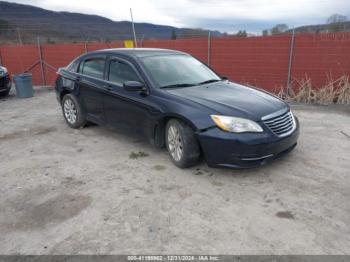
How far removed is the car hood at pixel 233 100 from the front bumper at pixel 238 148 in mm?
251

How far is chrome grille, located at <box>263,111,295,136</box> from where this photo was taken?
12.5 ft

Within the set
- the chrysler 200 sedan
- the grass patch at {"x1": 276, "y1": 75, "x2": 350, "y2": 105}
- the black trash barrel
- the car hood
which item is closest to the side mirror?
the chrysler 200 sedan

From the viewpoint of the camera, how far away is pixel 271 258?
2.55m

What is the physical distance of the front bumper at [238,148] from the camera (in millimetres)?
3611

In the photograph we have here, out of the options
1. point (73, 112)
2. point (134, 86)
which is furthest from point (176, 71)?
point (73, 112)

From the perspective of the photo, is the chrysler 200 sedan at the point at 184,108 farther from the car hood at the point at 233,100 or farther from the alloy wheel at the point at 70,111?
the alloy wheel at the point at 70,111

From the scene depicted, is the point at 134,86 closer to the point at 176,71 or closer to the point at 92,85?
the point at 176,71

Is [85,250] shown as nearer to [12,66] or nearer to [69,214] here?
[69,214]

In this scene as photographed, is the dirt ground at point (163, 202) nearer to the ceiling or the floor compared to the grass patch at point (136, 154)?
nearer to the floor

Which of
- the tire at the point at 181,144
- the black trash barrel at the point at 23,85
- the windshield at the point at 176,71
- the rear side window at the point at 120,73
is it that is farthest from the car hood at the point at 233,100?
the black trash barrel at the point at 23,85

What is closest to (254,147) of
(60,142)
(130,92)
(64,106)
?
(130,92)

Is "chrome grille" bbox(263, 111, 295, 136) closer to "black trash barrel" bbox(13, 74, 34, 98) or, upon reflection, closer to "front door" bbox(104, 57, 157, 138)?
"front door" bbox(104, 57, 157, 138)

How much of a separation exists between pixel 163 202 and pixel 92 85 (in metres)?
2.84

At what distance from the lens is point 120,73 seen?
4957 millimetres
